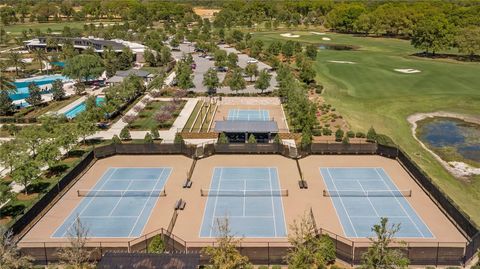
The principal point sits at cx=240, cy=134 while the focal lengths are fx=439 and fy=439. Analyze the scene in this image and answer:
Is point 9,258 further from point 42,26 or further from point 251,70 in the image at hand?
point 42,26

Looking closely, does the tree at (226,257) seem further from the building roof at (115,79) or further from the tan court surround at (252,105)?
the building roof at (115,79)

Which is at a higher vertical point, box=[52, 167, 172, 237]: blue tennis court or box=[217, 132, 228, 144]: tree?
box=[217, 132, 228, 144]: tree

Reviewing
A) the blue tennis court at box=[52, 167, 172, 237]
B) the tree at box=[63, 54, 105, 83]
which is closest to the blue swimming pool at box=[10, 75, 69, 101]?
the tree at box=[63, 54, 105, 83]

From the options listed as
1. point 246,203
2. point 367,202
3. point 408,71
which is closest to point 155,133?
point 246,203

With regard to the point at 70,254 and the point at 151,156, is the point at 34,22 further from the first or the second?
the point at 70,254

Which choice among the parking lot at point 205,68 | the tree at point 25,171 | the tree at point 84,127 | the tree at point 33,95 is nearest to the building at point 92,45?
the parking lot at point 205,68

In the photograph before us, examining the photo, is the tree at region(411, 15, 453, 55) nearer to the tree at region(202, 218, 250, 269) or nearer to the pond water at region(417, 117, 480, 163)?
the pond water at region(417, 117, 480, 163)
